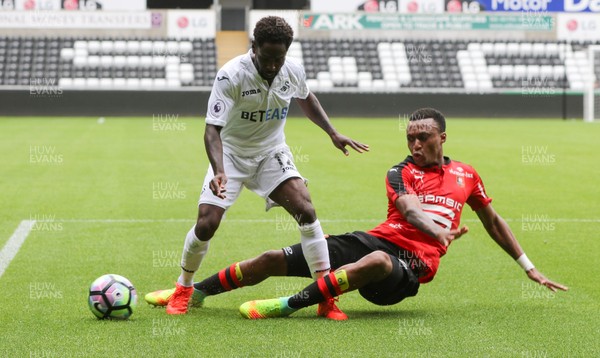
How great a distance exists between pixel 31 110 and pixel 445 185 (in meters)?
35.0

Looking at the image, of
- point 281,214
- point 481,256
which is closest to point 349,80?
point 281,214

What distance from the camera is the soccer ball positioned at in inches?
251

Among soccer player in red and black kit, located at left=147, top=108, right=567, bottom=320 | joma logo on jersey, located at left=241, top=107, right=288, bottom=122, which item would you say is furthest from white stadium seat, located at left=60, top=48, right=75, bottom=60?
soccer player in red and black kit, located at left=147, top=108, right=567, bottom=320

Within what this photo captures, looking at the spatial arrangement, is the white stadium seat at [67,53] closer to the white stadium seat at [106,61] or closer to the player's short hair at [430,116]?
the white stadium seat at [106,61]

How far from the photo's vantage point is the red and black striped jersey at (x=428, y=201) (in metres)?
6.53

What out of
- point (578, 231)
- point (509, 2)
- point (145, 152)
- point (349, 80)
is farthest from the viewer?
point (509, 2)

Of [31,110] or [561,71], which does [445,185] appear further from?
[561,71]

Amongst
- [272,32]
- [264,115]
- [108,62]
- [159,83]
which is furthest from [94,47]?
[272,32]

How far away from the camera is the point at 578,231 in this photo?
10820 millimetres

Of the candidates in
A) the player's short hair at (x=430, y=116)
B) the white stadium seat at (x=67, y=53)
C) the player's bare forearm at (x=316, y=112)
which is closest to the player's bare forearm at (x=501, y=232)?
the player's short hair at (x=430, y=116)

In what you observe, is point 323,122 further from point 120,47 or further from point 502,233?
point 120,47

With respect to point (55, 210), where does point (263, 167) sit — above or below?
above

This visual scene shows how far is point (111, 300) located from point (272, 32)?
200 centimetres

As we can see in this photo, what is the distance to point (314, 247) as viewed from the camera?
669cm
